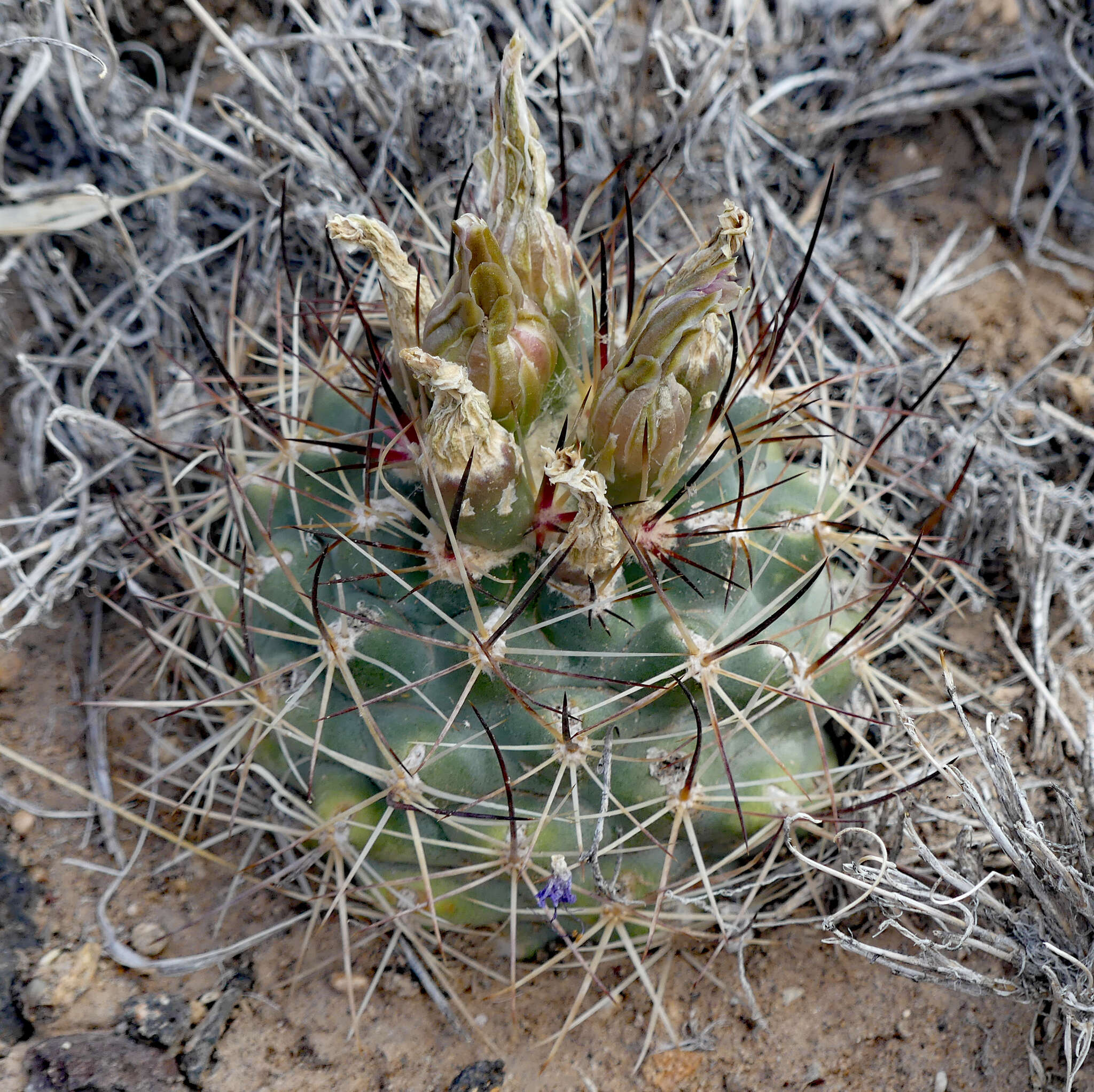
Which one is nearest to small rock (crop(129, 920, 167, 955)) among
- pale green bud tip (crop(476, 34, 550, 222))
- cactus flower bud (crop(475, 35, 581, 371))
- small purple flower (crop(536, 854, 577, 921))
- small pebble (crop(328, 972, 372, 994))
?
small pebble (crop(328, 972, 372, 994))

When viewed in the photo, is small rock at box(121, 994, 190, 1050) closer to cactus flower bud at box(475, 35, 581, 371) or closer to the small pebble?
the small pebble

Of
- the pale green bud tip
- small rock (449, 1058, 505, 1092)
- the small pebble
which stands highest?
the pale green bud tip

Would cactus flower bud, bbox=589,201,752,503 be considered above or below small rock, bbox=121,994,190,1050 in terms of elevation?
above

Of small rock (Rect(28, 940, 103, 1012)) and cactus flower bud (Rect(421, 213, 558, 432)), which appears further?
small rock (Rect(28, 940, 103, 1012))

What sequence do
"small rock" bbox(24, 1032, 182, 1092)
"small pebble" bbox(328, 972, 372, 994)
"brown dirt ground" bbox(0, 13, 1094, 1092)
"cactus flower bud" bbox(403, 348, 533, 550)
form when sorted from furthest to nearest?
1. "small pebble" bbox(328, 972, 372, 994)
2. "brown dirt ground" bbox(0, 13, 1094, 1092)
3. "small rock" bbox(24, 1032, 182, 1092)
4. "cactus flower bud" bbox(403, 348, 533, 550)

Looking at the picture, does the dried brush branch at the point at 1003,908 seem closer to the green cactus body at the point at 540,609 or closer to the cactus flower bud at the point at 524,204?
the green cactus body at the point at 540,609

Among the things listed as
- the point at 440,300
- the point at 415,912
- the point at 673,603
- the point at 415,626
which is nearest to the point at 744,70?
the point at 440,300

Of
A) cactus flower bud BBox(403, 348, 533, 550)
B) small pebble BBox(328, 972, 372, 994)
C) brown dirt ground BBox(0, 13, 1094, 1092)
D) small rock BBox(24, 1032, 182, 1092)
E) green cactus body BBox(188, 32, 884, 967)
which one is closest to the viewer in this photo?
cactus flower bud BBox(403, 348, 533, 550)
